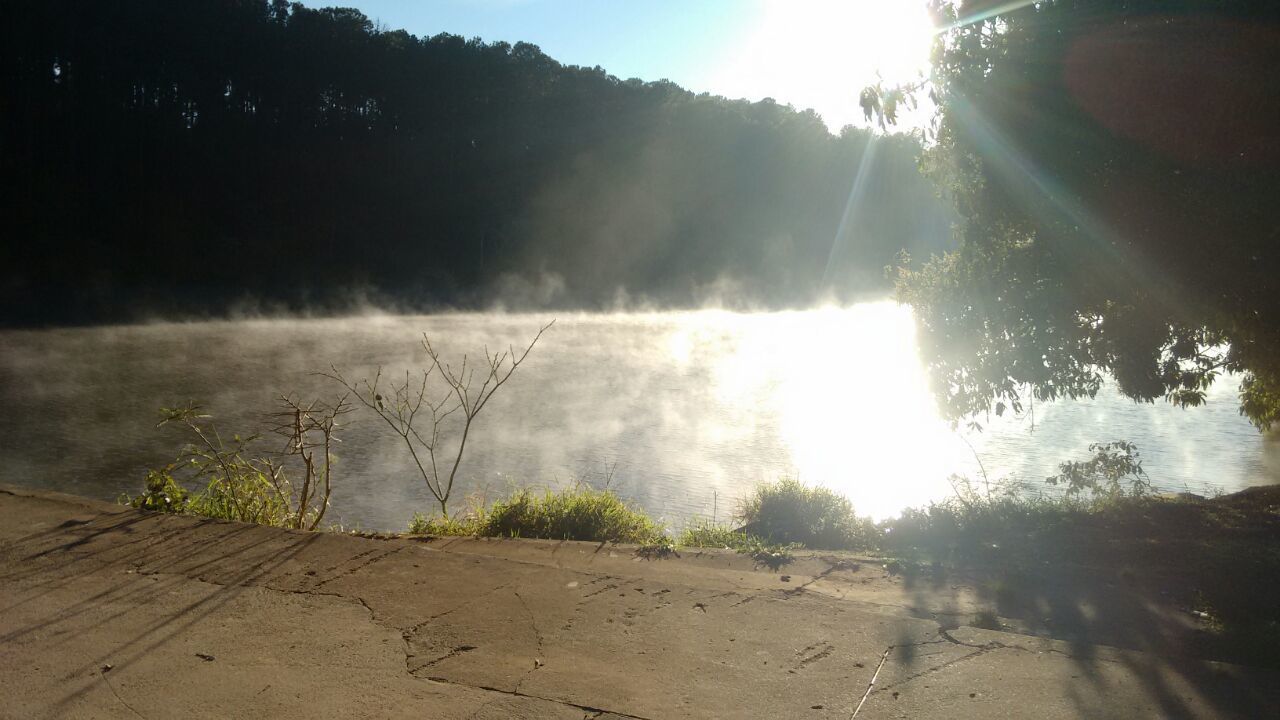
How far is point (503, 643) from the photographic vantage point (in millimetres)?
3965

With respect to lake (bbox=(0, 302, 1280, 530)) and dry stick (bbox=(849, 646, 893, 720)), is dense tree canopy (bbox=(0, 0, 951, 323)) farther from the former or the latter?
dry stick (bbox=(849, 646, 893, 720))

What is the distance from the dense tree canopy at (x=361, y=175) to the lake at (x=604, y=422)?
8180 millimetres

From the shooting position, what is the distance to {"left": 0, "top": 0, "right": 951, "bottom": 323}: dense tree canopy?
3341 centimetres

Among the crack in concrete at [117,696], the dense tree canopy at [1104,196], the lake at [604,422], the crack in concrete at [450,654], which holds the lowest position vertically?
the lake at [604,422]

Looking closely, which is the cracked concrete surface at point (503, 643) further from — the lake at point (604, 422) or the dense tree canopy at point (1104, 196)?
the lake at point (604, 422)

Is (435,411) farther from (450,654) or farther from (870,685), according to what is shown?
(870,685)

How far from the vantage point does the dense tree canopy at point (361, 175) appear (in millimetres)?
33406

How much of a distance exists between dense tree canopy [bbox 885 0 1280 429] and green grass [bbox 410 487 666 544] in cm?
326

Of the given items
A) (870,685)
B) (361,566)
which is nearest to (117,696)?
(361,566)

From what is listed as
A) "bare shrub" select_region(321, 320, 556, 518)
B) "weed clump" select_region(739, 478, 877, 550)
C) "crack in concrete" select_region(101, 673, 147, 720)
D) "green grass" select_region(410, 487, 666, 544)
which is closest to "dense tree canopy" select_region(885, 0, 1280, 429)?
"weed clump" select_region(739, 478, 877, 550)

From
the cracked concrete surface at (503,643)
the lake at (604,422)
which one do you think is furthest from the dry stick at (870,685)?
the lake at (604,422)

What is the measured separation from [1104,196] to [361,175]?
42492 millimetres

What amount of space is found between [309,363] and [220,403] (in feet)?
12.7

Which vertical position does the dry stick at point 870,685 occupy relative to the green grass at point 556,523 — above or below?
above
